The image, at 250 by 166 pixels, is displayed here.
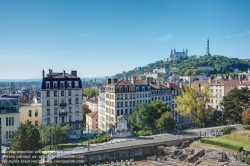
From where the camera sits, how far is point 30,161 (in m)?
32.3

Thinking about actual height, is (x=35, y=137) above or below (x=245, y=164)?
above

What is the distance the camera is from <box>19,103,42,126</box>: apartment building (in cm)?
5558

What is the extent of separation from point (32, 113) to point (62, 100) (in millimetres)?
6827

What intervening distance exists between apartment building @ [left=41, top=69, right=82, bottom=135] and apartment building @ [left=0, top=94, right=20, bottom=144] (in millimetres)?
7949

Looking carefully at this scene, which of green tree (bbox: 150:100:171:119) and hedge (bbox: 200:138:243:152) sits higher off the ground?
green tree (bbox: 150:100:171:119)

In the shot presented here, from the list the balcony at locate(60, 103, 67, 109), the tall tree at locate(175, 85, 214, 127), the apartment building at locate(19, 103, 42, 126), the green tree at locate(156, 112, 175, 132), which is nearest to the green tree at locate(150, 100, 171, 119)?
the green tree at locate(156, 112, 175, 132)

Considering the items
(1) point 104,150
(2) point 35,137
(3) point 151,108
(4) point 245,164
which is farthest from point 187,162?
(2) point 35,137

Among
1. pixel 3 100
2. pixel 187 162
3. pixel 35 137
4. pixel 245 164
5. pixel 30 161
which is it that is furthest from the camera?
pixel 3 100

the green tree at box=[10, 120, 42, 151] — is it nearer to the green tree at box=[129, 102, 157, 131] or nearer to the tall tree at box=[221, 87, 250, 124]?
the green tree at box=[129, 102, 157, 131]

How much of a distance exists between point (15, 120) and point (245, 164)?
38.1 m

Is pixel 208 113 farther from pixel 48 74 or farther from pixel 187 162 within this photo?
pixel 48 74

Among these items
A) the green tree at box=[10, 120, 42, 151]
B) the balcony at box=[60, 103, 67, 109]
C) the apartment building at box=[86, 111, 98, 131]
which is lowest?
the apartment building at box=[86, 111, 98, 131]

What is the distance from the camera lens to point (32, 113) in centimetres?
5666

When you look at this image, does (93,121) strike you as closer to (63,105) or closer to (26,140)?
(63,105)
